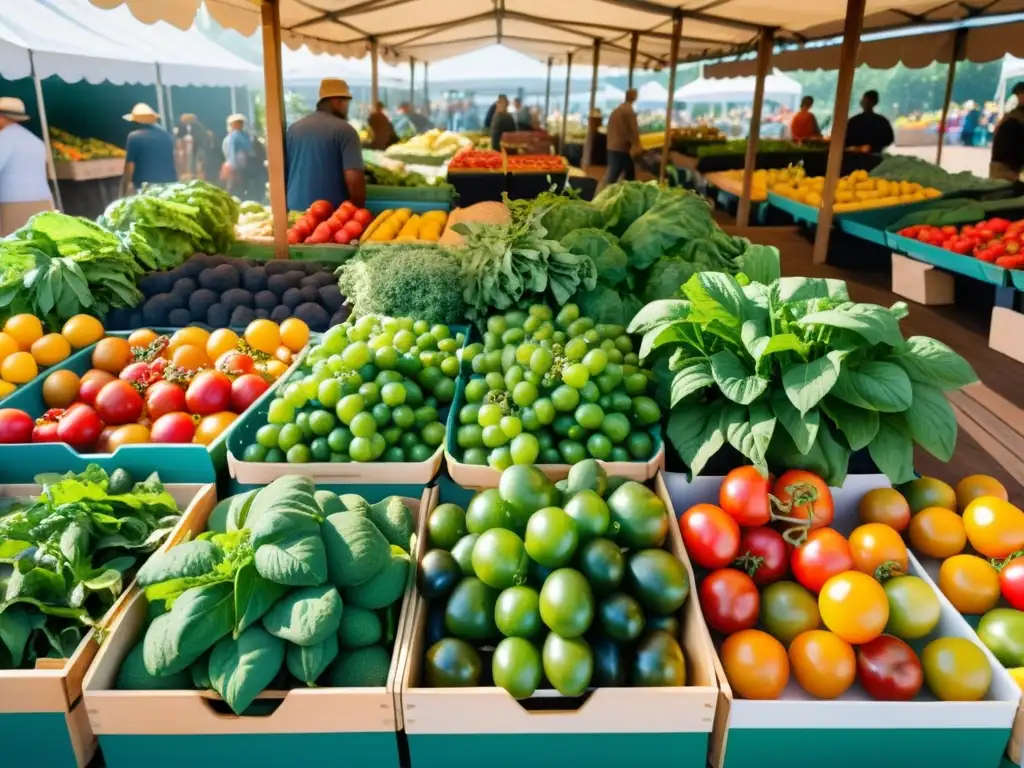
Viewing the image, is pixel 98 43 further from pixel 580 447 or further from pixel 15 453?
pixel 580 447

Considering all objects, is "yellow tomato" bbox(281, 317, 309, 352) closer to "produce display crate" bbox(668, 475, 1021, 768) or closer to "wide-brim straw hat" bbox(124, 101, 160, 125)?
"produce display crate" bbox(668, 475, 1021, 768)

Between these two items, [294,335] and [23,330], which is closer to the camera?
[23,330]

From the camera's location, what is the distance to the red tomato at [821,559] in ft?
5.66

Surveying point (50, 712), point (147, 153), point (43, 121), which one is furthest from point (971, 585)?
point (43, 121)

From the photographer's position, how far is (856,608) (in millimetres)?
1584

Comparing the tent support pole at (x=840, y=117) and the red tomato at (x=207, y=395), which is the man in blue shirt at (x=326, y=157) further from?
the tent support pole at (x=840, y=117)

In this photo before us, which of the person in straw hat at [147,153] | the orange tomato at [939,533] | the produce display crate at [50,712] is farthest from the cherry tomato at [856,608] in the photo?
the person in straw hat at [147,153]

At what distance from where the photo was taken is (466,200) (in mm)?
7266

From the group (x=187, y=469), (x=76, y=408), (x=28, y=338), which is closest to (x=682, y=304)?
(x=187, y=469)

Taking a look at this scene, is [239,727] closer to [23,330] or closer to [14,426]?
[14,426]

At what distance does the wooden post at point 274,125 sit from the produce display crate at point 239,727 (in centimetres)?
276

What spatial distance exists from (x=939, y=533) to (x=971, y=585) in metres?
0.19

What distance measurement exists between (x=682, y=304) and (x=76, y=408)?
199 cm

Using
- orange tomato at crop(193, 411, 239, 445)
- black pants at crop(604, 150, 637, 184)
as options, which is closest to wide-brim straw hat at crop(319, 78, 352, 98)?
orange tomato at crop(193, 411, 239, 445)
